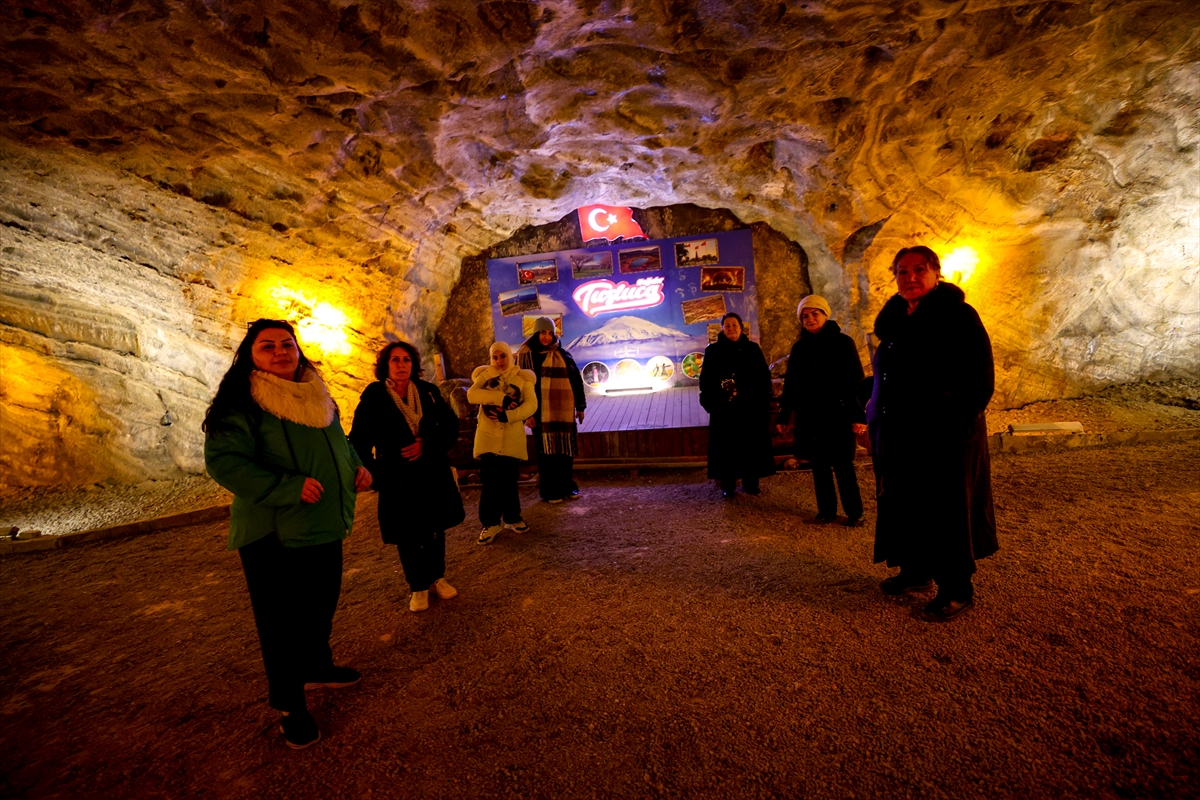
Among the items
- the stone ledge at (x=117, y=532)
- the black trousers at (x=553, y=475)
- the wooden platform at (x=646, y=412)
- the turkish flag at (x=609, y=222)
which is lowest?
the stone ledge at (x=117, y=532)

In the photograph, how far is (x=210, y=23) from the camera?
13.1ft

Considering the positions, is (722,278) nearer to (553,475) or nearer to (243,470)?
(553,475)

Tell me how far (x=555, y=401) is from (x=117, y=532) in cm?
505

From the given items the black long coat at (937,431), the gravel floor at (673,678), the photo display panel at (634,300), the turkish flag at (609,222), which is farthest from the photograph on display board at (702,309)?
the black long coat at (937,431)

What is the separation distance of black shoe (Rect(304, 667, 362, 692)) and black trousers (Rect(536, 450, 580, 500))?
3.07 meters

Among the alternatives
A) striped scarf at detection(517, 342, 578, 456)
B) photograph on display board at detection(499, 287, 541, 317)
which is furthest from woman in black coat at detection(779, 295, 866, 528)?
photograph on display board at detection(499, 287, 541, 317)

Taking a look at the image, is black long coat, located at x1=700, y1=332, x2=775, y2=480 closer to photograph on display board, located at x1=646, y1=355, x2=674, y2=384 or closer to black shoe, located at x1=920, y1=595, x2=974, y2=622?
black shoe, located at x1=920, y1=595, x2=974, y2=622

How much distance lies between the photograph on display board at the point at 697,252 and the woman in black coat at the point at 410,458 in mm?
7113

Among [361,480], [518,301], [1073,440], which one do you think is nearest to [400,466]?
[361,480]

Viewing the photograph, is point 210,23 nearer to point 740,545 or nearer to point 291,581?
point 291,581

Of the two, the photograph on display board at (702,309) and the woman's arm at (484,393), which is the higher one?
the photograph on display board at (702,309)

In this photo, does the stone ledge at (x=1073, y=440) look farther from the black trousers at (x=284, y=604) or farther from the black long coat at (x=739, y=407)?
the black trousers at (x=284, y=604)

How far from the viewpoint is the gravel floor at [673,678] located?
200 centimetres

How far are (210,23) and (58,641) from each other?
4483 millimetres
